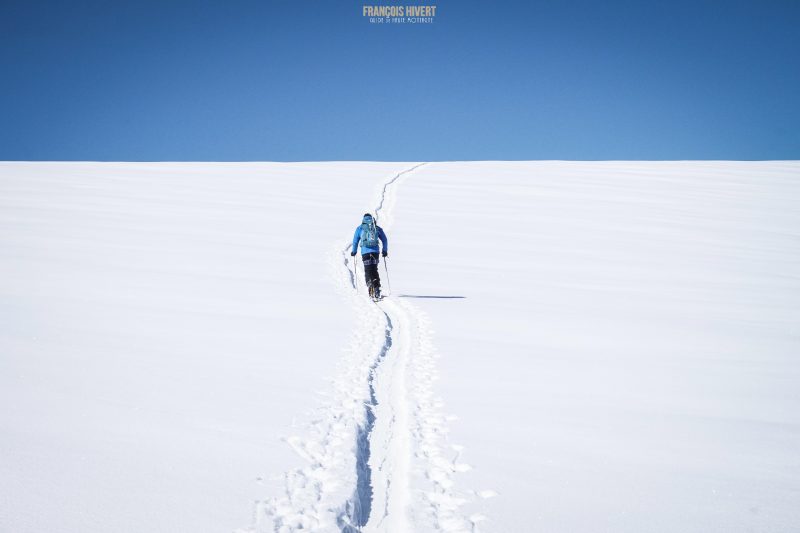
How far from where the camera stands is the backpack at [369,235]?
313 inches

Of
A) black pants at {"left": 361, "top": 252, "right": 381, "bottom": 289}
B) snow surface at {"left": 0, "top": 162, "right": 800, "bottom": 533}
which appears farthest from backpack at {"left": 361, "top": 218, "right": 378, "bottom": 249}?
snow surface at {"left": 0, "top": 162, "right": 800, "bottom": 533}

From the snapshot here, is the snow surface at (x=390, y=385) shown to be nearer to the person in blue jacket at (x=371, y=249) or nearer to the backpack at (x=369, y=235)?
the person in blue jacket at (x=371, y=249)

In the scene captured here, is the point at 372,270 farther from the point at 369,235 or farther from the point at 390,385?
the point at 390,385

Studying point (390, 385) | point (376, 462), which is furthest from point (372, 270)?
point (376, 462)

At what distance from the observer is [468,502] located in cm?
256

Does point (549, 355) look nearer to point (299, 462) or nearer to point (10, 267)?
point (299, 462)

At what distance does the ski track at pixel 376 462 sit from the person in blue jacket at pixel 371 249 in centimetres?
279

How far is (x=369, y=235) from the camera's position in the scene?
315 inches

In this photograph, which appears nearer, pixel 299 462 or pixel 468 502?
pixel 468 502

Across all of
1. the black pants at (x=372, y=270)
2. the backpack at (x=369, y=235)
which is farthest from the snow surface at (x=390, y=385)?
the backpack at (x=369, y=235)

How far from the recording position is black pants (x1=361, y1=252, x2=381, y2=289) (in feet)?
25.0

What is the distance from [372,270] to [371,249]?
0.39 metres

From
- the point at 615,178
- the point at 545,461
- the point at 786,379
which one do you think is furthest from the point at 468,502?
the point at 615,178

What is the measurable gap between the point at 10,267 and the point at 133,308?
9.55 feet
